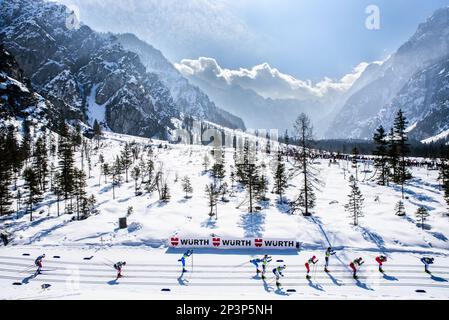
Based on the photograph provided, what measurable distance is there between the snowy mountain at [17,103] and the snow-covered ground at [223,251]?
11277 centimetres

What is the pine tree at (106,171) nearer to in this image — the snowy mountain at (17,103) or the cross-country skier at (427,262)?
the cross-country skier at (427,262)

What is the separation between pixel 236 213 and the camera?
3650cm

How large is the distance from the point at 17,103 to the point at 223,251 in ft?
530

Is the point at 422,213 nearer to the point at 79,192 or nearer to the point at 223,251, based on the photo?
the point at 223,251

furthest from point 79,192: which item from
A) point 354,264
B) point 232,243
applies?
point 354,264

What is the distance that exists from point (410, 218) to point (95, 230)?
3672 cm

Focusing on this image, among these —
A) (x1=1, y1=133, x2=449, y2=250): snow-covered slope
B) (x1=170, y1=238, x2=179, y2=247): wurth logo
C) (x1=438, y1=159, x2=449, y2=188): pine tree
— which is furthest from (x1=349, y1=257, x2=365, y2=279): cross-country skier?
(x1=438, y1=159, x2=449, y2=188): pine tree

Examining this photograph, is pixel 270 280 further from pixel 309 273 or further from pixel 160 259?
pixel 160 259

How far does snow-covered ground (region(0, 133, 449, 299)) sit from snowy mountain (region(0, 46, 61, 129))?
113 m

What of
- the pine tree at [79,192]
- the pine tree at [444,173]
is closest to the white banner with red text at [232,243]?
the pine tree at [79,192]

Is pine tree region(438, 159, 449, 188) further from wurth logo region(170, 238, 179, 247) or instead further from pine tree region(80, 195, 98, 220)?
pine tree region(80, 195, 98, 220)

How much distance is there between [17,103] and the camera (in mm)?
139125

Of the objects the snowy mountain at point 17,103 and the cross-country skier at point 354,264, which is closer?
the cross-country skier at point 354,264

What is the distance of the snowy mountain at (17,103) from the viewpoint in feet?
424
